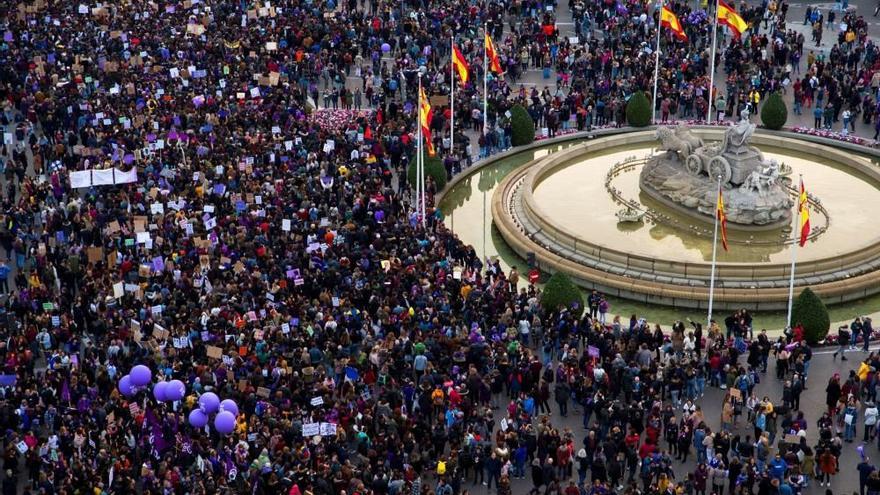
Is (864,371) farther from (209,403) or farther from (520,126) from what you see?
(520,126)

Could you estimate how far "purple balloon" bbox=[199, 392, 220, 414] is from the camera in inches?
1324

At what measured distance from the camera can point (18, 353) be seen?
122 ft

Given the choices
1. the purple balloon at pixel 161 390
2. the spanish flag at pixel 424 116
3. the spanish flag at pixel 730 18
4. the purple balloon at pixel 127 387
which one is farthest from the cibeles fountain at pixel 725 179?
the purple balloon at pixel 127 387

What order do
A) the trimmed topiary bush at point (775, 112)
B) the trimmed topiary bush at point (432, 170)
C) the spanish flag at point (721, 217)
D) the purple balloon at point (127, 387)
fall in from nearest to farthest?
the purple balloon at point (127, 387), the spanish flag at point (721, 217), the trimmed topiary bush at point (432, 170), the trimmed topiary bush at point (775, 112)

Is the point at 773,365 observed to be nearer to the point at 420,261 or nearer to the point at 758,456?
the point at 758,456

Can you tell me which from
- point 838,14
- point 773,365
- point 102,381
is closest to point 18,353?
point 102,381

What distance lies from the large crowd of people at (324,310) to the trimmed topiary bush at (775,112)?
1.67 meters

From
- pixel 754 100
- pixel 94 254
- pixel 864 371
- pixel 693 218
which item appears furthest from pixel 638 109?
pixel 94 254

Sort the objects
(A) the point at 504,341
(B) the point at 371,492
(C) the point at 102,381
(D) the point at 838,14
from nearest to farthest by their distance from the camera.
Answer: (B) the point at 371,492, (C) the point at 102,381, (A) the point at 504,341, (D) the point at 838,14

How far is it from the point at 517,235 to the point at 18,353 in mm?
16985

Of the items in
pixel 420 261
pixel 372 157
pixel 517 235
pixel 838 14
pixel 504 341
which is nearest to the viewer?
pixel 504 341

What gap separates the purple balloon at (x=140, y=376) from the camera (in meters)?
34.8

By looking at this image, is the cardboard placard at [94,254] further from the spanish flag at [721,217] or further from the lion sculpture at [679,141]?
the lion sculpture at [679,141]

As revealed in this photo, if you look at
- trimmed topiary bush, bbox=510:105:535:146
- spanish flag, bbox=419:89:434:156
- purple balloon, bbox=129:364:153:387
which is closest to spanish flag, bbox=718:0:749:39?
trimmed topiary bush, bbox=510:105:535:146
